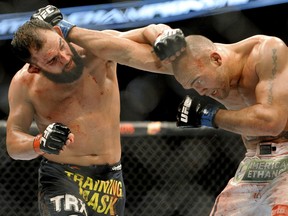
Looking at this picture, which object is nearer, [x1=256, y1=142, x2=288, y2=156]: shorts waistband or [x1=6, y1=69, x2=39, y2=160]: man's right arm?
[x1=256, y1=142, x2=288, y2=156]: shorts waistband

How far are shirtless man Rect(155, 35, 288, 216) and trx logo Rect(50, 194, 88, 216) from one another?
54cm

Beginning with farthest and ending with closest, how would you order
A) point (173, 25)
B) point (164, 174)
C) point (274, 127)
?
point (173, 25)
point (164, 174)
point (274, 127)

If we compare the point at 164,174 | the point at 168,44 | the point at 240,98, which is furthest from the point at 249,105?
the point at 164,174

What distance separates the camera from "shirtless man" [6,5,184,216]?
230 centimetres

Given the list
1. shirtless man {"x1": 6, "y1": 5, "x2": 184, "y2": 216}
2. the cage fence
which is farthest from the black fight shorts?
the cage fence

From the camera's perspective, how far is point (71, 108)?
252 centimetres

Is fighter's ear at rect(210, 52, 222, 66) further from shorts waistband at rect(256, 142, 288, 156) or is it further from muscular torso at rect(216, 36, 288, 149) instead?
shorts waistband at rect(256, 142, 288, 156)

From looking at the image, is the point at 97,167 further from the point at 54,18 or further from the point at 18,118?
the point at 54,18

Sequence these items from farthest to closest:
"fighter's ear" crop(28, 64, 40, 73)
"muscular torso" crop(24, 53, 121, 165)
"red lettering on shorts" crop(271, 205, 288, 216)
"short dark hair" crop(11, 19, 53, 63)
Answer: "muscular torso" crop(24, 53, 121, 165)
"fighter's ear" crop(28, 64, 40, 73)
"short dark hair" crop(11, 19, 53, 63)
"red lettering on shorts" crop(271, 205, 288, 216)

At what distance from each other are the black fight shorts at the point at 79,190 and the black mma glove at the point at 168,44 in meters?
0.66

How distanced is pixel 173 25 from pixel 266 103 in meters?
2.17

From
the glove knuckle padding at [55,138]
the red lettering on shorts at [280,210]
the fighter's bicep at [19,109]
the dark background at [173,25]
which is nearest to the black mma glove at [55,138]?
the glove knuckle padding at [55,138]

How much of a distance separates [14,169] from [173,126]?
97 cm

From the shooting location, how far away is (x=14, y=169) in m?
3.66
